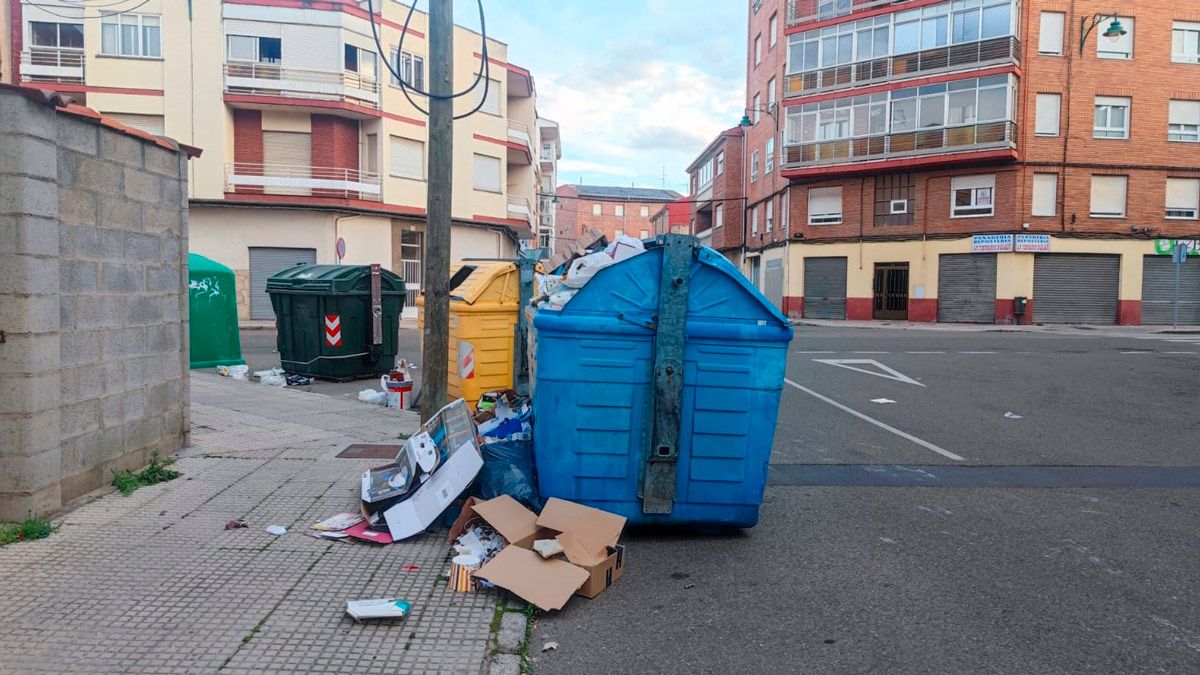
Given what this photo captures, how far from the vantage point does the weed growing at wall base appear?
538 cm

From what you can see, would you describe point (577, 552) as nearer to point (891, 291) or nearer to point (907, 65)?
point (891, 291)

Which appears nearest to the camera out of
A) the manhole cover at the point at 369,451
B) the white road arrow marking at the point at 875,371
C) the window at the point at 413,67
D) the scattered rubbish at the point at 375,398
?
the manhole cover at the point at 369,451

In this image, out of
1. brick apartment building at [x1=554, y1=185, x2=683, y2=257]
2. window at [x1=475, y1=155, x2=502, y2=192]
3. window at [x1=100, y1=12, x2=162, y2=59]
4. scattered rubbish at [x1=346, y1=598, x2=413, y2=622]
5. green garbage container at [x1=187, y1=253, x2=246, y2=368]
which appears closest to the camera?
scattered rubbish at [x1=346, y1=598, x2=413, y2=622]

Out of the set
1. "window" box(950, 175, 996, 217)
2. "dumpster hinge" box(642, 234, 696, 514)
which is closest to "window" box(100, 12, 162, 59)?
"window" box(950, 175, 996, 217)

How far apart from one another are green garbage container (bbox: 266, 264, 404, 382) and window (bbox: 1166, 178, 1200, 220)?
31.5 m

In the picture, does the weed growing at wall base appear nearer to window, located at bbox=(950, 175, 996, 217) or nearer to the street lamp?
window, located at bbox=(950, 175, 996, 217)

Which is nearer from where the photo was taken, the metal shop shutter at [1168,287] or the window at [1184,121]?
the window at [1184,121]

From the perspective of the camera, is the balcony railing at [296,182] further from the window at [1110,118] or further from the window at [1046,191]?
the window at [1110,118]

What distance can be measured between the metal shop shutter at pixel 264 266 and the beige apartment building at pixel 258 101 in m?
0.05

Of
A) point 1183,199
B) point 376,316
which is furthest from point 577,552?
point 1183,199

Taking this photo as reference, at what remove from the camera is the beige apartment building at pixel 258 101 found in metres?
28.3

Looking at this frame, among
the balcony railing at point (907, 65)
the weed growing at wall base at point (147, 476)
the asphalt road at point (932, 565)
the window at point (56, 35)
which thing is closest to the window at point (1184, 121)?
the balcony railing at point (907, 65)

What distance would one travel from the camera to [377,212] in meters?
30.6

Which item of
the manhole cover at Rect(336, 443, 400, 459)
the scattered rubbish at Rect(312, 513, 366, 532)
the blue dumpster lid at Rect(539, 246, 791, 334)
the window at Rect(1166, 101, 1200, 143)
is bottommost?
the scattered rubbish at Rect(312, 513, 366, 532)
